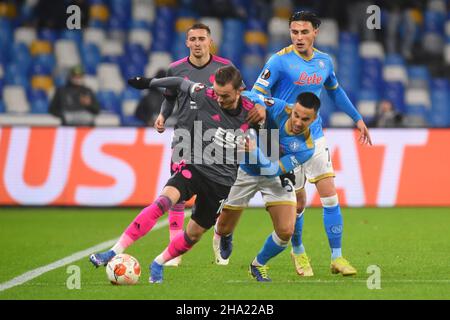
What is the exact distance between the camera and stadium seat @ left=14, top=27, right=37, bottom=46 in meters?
20.4

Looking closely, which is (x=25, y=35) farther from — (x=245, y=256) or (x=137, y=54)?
(x=245, y=256)

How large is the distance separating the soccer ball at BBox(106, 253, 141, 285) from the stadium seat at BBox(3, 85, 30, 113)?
1182 cm

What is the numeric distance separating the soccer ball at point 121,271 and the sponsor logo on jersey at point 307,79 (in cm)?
212

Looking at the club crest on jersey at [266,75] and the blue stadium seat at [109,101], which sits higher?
the club crest on jersey at [266,75]

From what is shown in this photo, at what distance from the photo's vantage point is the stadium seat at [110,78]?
1948cm

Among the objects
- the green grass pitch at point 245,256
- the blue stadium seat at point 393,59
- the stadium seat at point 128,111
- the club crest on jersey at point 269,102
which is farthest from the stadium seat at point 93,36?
the club crest on jersey at point 269,102

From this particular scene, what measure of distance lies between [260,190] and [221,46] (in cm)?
1151

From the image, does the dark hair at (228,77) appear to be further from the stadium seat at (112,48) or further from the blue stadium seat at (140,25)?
the blue stadium seat at (140,25)

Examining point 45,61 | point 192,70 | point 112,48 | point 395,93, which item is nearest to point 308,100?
point 192,70

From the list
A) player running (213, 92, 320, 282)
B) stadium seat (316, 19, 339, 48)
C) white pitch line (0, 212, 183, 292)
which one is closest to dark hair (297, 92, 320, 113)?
player running (213, 92, 320, 282)

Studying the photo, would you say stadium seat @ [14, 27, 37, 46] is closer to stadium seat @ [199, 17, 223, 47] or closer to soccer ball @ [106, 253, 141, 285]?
stadium seat @ [199, 17, 223, 47]

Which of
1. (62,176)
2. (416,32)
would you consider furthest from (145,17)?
(62,176)
